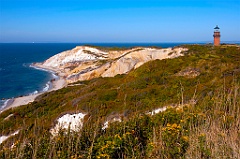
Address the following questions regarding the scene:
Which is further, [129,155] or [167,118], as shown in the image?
[167,118]

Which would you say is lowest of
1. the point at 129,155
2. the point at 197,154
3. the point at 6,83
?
the point at 6,83

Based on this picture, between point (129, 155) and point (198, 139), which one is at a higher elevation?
point (198, 139)

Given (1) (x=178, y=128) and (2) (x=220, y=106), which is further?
(2) (x=220, y=106)

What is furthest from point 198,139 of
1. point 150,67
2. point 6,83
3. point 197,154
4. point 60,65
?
point 60,65

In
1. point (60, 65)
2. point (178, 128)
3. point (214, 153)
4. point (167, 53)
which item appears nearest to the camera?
point (214, 153)

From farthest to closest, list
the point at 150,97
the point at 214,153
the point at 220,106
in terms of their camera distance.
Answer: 1. the point at 150,97
2. the point at 220,106
3. the point at 214,153

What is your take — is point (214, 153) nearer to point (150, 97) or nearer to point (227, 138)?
point (227, 138)

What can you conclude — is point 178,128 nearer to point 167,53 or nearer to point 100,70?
point 167,53

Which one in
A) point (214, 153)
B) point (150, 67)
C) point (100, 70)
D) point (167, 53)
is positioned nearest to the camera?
point (214, 153)

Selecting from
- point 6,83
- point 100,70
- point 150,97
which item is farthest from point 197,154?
point 6,83
